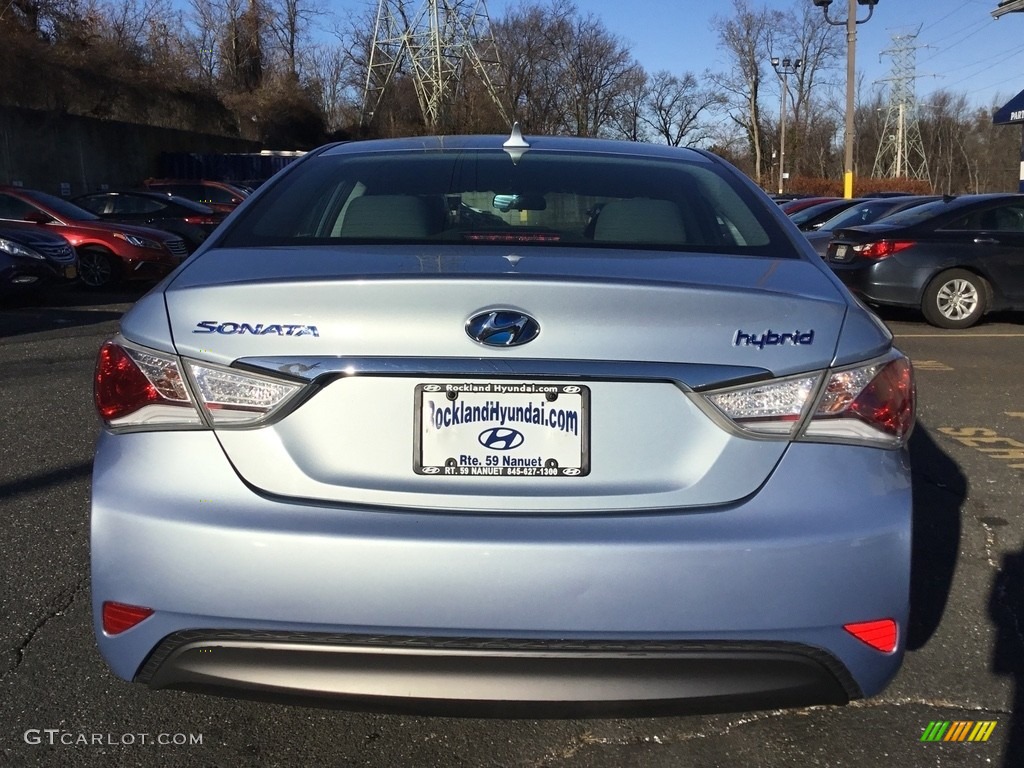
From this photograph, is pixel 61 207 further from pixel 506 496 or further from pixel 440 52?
pixel 440 52

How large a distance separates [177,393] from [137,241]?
12782 millimetres

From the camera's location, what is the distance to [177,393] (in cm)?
213

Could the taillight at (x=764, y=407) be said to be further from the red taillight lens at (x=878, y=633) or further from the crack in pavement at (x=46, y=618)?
the crack in pavement at (x=46, y=618)

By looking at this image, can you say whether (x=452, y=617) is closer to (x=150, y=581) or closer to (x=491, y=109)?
(x=150, y=581)

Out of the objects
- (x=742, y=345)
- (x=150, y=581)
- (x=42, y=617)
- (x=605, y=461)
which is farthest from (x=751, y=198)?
(x=42, y=617)

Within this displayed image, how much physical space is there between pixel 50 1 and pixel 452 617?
33.5 meters

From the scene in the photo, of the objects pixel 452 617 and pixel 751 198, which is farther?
pixel 751 198

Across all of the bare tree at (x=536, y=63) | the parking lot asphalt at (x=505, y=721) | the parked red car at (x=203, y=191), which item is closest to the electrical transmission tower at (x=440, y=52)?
the bare tree at (x=536, y=63)

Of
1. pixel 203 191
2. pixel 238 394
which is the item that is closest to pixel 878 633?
pixel 238 394

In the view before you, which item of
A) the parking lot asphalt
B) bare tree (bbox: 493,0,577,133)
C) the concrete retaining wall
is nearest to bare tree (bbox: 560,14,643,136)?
bare tree (bbox: 493,0,577,133)

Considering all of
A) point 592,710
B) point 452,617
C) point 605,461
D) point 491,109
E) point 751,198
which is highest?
point 491,109

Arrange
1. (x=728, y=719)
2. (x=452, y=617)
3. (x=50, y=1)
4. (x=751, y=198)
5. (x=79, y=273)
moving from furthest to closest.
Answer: (x=50, y=1)
(x=79, y=273)
(x=751, y=198)
(x=728, y=719)
(x=452, y=617)

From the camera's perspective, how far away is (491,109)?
45.2 m

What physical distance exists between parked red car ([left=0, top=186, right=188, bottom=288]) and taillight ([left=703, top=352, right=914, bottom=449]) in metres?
13.1
